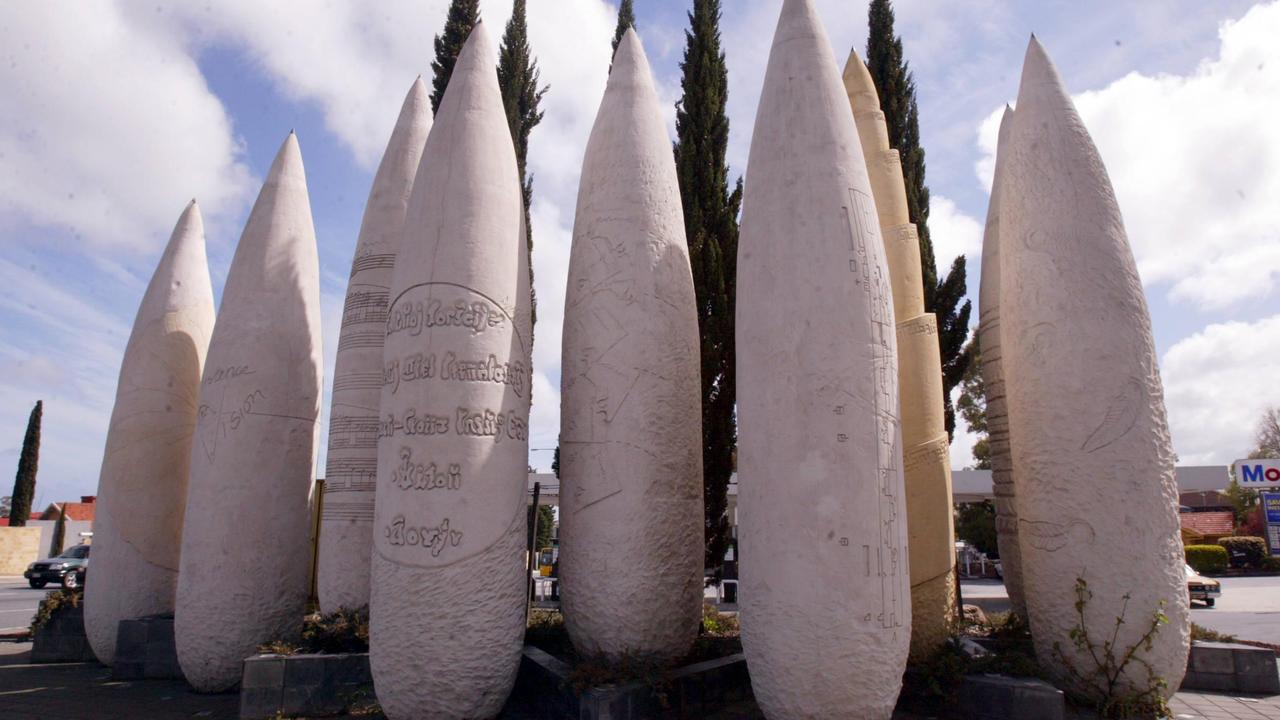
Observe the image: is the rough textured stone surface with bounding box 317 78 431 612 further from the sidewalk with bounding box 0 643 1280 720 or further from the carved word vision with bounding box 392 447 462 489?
the carved word vision with bounding box 392 447 462 489

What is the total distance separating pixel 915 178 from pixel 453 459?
1161 centimetres

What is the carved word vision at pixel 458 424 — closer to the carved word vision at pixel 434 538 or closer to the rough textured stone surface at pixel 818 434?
the carved word vision at pixel 434 538

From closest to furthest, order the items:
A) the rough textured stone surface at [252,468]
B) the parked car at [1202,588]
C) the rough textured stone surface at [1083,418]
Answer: the rough textured stone surface at [1083,418] → the rough textured stone surface at [252,468] → the parked car at [1202,588]

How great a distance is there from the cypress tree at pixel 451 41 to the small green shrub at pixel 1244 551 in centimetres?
3075

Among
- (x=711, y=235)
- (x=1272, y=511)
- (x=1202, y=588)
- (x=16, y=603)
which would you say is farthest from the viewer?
(x=1272, y=511)

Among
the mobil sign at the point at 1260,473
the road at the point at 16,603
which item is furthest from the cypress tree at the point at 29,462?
the mobil sign at the point at 1260,473

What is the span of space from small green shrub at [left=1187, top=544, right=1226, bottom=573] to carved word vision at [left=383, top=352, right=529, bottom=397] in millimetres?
29769

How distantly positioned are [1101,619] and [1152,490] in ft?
3.72

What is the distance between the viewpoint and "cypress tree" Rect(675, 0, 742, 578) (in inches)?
472

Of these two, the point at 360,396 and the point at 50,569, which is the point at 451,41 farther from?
the point at 50,569

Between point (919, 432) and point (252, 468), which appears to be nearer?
point (919, 432)

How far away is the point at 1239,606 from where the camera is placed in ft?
57.9

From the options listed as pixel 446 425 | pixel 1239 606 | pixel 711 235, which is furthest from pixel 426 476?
pixel 1239 606

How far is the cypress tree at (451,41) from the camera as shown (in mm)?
14227
